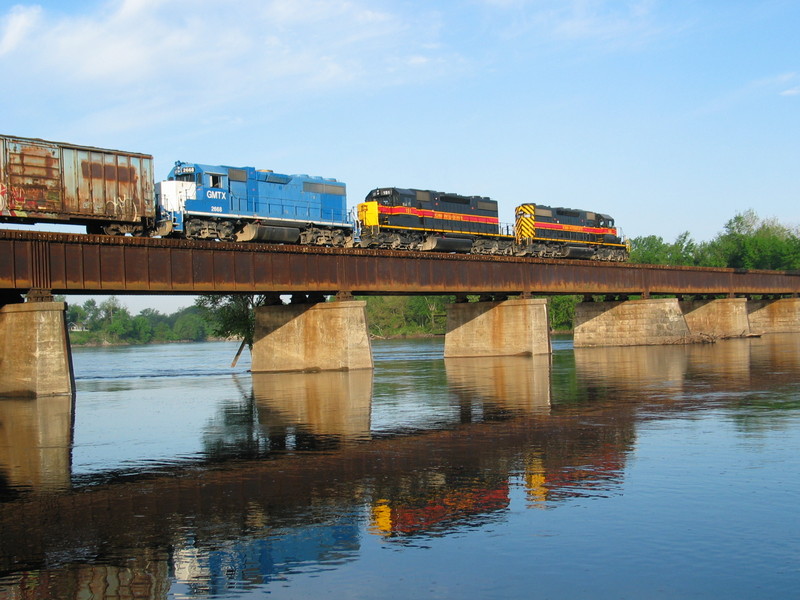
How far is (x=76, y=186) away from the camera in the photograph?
32.8 metres

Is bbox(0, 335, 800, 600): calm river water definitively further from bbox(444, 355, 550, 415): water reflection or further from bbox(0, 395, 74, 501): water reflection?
bbox(444, 355, 550, 415): water reflection

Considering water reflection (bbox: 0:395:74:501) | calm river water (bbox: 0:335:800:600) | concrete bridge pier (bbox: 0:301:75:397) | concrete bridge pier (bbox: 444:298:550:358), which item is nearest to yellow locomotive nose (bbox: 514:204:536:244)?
concrete bridge pier (bbox: 444:298:550:358)

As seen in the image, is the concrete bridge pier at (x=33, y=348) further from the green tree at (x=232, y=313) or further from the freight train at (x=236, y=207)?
the green tree at (x=232, y=313)

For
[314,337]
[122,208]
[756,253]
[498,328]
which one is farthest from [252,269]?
[756,253]

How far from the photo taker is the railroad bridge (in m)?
29.0

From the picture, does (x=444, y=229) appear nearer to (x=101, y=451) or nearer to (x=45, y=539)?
(x=101, y=451)

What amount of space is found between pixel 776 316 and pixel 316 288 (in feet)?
229

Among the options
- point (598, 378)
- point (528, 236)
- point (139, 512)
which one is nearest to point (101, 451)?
point (139, 512)

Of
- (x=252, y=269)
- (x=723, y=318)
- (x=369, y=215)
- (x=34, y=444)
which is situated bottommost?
(x=34, y=444)

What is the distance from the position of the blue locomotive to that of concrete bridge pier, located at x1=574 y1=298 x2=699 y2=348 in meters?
28.7

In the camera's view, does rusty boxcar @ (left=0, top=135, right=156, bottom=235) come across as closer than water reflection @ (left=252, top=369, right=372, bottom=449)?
No

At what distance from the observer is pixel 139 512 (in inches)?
465

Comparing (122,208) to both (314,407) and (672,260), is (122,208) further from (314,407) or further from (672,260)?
(672,260)

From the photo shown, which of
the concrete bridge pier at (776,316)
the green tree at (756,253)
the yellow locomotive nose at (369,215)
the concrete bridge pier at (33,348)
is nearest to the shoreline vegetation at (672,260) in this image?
the green tree at (756,253)
